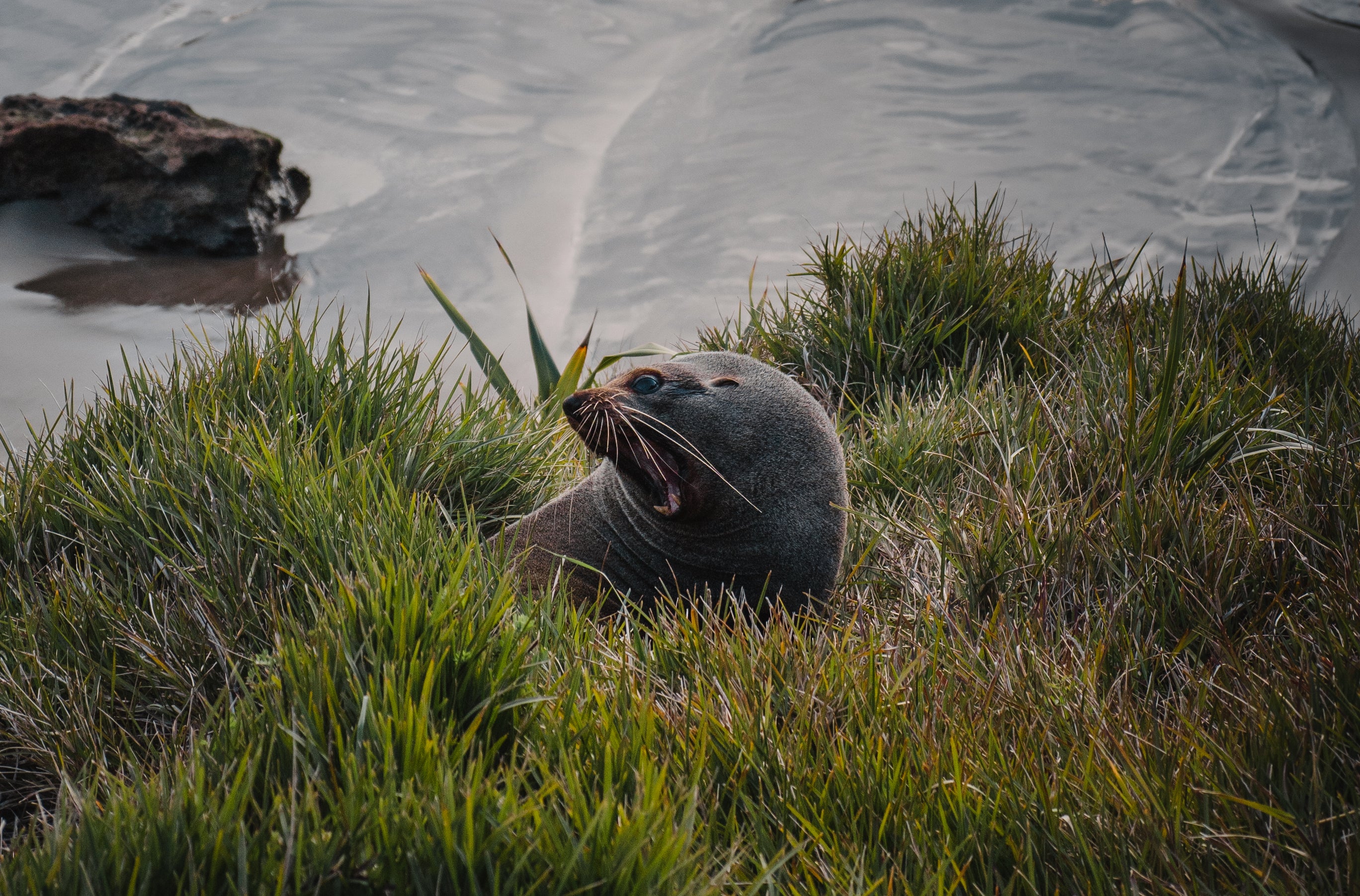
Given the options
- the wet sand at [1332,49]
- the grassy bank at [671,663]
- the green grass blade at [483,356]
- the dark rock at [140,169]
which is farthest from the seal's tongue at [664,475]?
the wet sand at [1332,49]

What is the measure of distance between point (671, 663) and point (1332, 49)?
28.7 feet

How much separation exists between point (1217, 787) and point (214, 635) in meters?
1.74

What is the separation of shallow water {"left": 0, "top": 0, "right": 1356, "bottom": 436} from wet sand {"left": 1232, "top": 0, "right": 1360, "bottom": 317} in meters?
0.10

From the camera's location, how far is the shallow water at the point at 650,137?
5.98 metres

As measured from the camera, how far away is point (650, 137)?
779cm

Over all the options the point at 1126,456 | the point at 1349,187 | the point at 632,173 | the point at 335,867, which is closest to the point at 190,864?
the point at 335,867

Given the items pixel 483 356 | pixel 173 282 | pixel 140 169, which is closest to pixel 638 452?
pixel 483 356

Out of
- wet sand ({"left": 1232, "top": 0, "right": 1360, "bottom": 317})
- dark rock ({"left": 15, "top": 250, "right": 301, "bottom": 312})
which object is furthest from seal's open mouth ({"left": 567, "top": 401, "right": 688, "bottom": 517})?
wet sand ({"left": 1232, "top": 0, "right": 1360, "bottom": 317})

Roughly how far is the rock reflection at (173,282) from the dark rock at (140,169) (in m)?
0.13

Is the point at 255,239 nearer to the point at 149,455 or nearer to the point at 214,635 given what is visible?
Result: the point at 149,455

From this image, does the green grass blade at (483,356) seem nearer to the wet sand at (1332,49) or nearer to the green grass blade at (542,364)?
the green grass blade at (542,364)

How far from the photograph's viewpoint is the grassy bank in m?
1.19

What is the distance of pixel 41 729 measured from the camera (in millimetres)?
1737

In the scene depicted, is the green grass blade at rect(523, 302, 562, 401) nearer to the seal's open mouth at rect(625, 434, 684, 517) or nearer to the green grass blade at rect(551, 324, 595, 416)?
the green grass blade at rect(551, 324, 595, 416)
